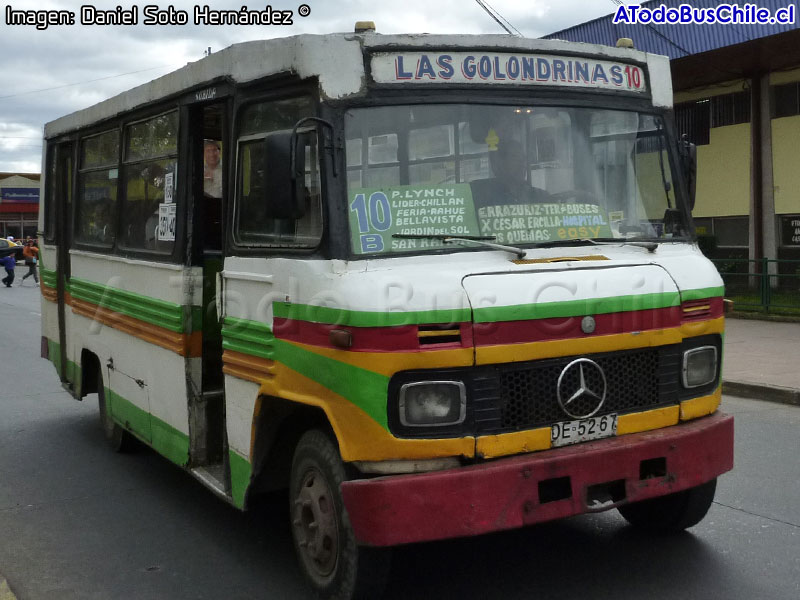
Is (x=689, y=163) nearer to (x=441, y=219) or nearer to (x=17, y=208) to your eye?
(x=441, y=219)

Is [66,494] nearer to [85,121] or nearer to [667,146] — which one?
[85,121]

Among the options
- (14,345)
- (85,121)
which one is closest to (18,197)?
(14,345)

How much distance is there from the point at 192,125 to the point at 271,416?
6.15 feet

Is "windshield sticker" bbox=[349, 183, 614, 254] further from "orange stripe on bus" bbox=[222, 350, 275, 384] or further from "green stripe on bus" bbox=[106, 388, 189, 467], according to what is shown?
"green stripe on bus" bbox=[106, 388, 189, 467]

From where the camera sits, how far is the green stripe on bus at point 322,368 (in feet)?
12.8

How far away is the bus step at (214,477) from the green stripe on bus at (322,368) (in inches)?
30.5

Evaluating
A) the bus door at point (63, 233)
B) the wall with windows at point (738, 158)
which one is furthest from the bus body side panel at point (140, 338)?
the wall with windows at point (738, 158)

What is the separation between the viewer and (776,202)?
62.5 feet

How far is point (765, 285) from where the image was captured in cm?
1573

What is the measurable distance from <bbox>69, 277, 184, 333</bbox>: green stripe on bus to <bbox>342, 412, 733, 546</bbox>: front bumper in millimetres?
2159

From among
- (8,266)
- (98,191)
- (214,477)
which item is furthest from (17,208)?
(214,477)

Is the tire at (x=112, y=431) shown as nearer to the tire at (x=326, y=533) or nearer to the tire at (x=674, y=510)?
the tire at (x=326, y=533)

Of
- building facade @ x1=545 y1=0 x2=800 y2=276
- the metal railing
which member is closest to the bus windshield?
the metal railing

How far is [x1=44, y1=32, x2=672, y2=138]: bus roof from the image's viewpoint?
4.25 metres
